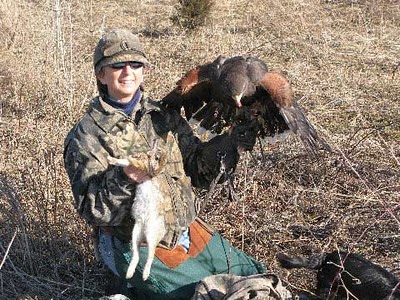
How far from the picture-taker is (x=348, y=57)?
333 inches

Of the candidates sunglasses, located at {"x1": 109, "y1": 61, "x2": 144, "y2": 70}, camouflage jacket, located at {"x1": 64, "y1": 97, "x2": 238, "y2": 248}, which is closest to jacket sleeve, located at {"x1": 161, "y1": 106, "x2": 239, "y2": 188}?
camouflage jacket, located at {"x1": 64, "y1": 97, "x2": 238, "y2": 248}

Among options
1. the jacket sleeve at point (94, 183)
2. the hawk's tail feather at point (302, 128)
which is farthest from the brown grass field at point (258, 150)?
the jacket sleeve at point (94, 183)

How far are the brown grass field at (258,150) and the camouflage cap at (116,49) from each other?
975 mm

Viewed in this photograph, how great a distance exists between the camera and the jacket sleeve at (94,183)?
9.17 feet

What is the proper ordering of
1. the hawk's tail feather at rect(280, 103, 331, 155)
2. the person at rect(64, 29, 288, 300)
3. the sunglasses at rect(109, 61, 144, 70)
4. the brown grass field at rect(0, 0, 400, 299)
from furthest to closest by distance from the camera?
1. the brown grass field at rect(0, 0, 400, 299)
2. the hawk's tail feather at rect(280, 103, 331, 155)
3. the sunglasses at rect(109, 61, 144, 70)
4. the person at rect(64, 29, 288, 300)

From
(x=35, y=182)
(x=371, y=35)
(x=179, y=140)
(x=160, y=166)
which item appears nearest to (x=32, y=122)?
(x=35, y=182)

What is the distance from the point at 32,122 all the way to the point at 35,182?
1.64m

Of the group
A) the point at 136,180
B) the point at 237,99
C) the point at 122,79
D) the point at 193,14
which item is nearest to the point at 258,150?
the point at 237,99

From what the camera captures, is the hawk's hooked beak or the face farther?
the hawk's hooked beak

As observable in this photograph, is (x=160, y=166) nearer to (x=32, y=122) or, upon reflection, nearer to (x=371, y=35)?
(x=32, y=122)

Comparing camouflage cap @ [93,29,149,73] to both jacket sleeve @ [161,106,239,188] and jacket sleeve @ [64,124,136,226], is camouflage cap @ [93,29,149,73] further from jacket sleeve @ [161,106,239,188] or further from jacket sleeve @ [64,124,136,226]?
jacket sleeve @ [161,106,239,188]

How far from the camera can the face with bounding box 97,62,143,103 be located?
3092mm

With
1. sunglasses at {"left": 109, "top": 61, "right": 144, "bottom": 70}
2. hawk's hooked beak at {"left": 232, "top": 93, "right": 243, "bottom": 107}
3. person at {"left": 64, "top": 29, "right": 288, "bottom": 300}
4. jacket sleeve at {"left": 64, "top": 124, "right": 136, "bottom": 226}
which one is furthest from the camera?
hawk's hooked beak at {"left": 232, "top": 93, "right": 243, "bottom": 107}

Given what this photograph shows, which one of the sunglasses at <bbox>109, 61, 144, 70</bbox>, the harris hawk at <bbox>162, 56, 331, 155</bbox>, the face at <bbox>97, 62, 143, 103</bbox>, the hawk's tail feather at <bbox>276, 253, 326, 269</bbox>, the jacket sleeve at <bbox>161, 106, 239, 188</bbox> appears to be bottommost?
the hawk's tail feather at <bbox>276, 253, 326, 269</bbox>
